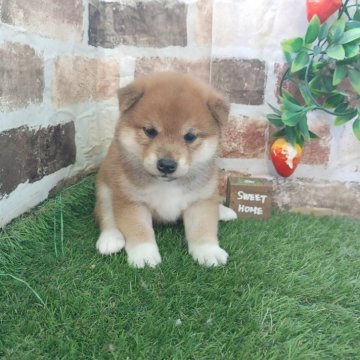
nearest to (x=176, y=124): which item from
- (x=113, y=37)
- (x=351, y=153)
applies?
(x=113, y=37)

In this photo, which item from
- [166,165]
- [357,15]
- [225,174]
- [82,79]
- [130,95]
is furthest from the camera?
[225,174]

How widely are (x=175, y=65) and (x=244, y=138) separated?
581mm

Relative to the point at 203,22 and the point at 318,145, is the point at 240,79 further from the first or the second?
the point at 318,145

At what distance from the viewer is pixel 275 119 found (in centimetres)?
207

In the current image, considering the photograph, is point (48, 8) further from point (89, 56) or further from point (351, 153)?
point (351, 153)

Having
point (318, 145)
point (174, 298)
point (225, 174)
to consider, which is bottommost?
point (174, 298)

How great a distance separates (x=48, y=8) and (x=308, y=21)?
4.19 feet

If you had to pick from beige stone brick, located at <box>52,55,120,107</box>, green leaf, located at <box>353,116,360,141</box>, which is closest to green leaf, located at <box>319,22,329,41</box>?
green leaf, located at <box>353,116,360,141</box>

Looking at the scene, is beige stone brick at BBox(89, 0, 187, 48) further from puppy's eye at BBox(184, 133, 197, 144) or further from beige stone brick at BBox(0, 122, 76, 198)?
puppy's eye at BBox(184, 133, 197, 144)

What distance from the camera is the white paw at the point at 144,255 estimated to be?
1551mm

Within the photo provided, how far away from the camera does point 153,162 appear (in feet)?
5.16

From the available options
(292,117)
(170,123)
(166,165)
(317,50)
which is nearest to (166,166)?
(166,165)

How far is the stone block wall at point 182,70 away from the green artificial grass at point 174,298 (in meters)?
0.36

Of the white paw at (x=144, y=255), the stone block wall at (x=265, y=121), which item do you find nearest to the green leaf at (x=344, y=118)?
the stone block wall at (x=265, y=121)
